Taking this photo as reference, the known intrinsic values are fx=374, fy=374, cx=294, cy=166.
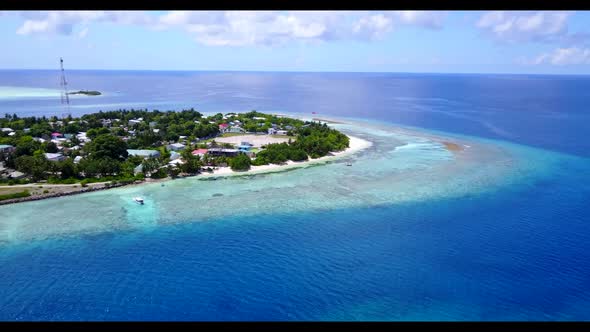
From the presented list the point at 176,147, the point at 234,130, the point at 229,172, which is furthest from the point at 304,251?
the point at 234,130

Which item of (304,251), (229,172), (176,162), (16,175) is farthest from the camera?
(176,162)

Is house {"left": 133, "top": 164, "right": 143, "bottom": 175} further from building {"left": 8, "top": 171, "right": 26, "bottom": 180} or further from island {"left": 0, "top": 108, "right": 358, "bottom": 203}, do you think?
building {"left": 8, "top": 171, "right": 26, "bottom": 180}

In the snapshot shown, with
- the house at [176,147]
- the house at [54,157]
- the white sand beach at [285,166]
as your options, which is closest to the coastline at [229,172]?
the white sand beach at [285,166]

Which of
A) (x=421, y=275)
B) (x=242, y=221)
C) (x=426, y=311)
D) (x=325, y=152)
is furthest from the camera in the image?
(x=325, y=152)

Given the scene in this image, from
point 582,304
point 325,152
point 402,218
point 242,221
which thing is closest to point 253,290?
point 242,221

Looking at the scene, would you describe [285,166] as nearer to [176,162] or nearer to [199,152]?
[199,152]

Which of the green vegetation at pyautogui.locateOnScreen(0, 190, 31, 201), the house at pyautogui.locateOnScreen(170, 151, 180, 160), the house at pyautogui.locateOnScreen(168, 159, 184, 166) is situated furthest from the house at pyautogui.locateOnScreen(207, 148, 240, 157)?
the green vegetation at pyautogui.locateOnScreen(0, 190, 31, 201)

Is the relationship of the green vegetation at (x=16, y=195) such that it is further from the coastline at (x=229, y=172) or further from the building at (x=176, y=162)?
the building at (x=176, y=162)
